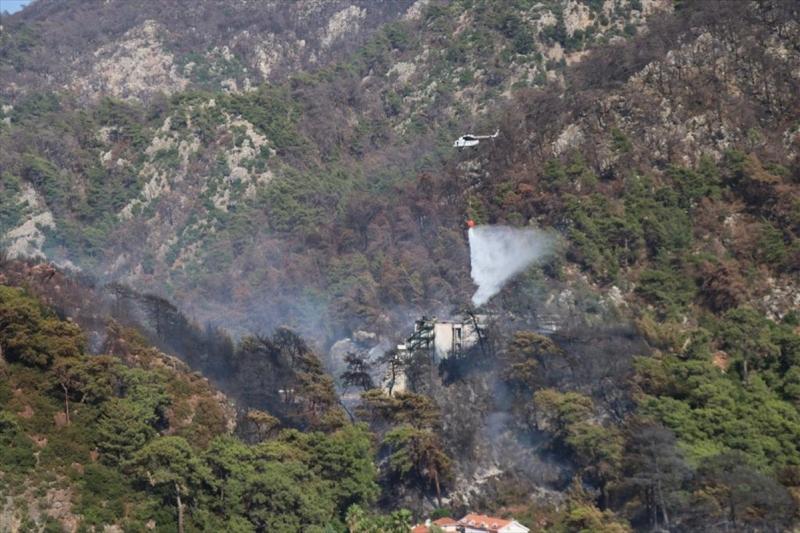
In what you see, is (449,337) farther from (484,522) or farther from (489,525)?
(489,525)

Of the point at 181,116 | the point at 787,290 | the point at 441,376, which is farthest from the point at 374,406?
the point at 181,116

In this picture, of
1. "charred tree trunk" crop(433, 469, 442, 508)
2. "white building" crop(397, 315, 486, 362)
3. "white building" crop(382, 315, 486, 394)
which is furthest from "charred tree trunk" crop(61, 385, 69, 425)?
"white building" crop(397, 315, 486, 362)

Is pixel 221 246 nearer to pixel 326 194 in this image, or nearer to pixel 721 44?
pixel 326 194

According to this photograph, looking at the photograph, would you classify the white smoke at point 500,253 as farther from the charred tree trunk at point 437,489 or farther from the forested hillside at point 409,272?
the charred tree trunk at point 437,489

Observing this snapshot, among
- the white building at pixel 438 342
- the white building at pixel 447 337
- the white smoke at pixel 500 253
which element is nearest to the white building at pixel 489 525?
the white building at pixel 438 342

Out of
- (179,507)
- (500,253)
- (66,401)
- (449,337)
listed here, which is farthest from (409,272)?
(179,507)

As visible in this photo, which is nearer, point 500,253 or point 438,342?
point 438,342
